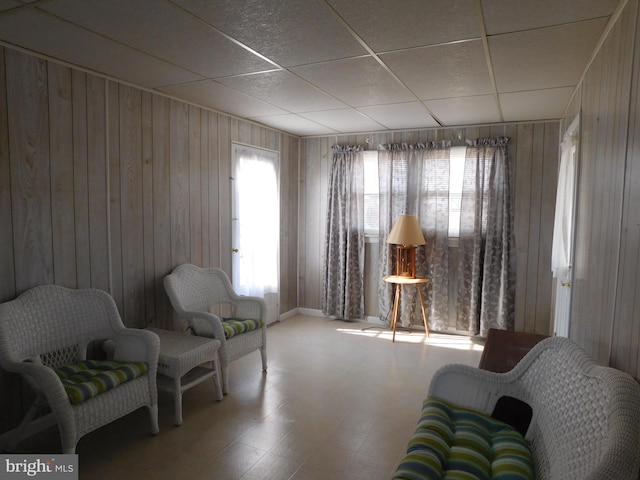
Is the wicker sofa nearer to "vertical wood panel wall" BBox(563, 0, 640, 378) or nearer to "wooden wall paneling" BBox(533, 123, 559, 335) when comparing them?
"vertical wood panel wall" BBox(563, 0, 640, 378)

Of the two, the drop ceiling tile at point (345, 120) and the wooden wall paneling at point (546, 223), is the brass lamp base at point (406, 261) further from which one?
the drop ceiling tile at point (345, 120)

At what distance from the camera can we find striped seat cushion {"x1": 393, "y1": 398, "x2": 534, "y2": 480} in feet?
4.99

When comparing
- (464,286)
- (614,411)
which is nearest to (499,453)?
(614,411)

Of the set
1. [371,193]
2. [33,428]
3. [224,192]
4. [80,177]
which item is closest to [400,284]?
[371,193]

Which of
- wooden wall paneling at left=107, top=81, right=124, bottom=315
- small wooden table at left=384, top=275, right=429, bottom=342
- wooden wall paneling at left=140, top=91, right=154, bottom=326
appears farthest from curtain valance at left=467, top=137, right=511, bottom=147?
wooden wall paneling at left=107, top=81, right=124, bottom=315

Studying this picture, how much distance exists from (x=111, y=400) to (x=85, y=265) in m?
1.03

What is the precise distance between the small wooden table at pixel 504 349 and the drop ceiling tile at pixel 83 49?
105 inches

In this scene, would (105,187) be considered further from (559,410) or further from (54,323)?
(559,410)

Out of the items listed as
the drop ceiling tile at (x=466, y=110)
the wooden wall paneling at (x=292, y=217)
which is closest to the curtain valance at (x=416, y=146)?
the drop ceiling tile at (x=466, y=110)

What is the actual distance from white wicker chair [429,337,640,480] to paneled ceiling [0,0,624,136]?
61.2 inches

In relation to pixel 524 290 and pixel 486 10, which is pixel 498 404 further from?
→ pixel 524 290

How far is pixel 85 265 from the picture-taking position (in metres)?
2.93

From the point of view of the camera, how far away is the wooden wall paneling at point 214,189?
13.3 feet

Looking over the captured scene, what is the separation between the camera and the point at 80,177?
9.45ft
